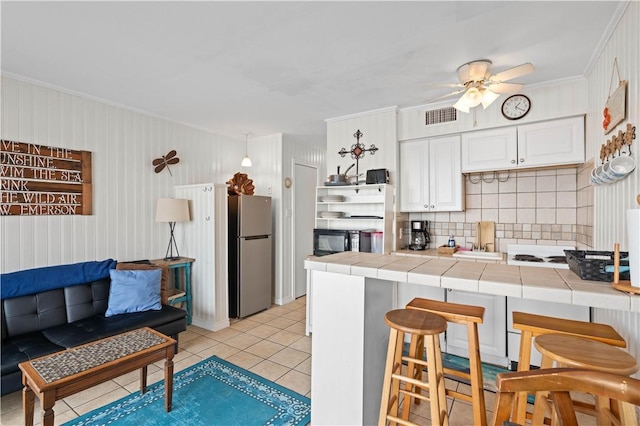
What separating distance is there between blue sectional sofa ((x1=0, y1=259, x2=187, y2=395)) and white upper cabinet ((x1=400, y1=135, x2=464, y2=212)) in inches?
106

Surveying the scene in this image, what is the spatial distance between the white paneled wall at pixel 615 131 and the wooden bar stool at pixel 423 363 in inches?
30.8

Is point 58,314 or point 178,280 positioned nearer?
point 58,314

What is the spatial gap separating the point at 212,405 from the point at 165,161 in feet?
9.09

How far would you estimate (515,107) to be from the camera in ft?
9.69

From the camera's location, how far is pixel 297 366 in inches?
109

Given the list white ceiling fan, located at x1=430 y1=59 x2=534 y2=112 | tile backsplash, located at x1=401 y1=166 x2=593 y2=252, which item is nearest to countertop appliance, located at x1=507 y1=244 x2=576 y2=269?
tile backsplash, located at x1=401 y1=166 x2=593 y2=252

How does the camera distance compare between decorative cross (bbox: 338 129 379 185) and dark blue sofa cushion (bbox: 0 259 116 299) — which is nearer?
dark blue sofa cushion (bbox: 0 259 116 299)

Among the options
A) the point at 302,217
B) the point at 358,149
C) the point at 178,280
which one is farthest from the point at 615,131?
the point at 178,280

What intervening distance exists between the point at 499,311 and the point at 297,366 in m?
1.80

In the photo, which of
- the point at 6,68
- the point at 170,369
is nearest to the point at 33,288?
the point at 170,369

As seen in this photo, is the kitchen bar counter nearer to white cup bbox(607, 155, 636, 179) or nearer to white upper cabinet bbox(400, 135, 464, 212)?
white cup bbox(607, 155, 636, 179)

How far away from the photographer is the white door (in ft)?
15.7

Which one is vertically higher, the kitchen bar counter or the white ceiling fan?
the white ceiling fan

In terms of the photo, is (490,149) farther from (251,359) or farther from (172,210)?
(172,210)
